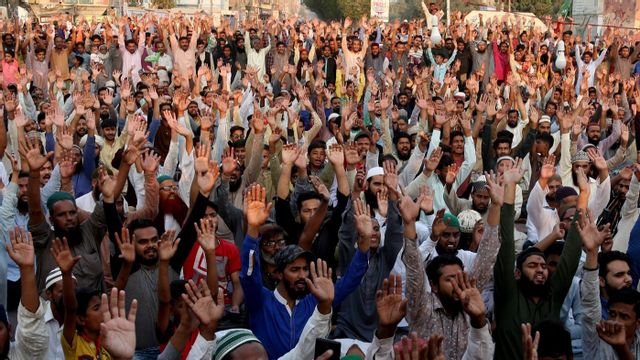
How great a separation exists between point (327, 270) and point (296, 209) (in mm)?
2437

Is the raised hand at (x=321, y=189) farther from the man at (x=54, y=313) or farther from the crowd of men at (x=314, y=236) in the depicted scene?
the man at (x=54, y=313)

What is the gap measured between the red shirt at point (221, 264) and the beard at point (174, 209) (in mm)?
663

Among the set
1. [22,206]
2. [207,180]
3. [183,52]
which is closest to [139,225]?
[207,180]

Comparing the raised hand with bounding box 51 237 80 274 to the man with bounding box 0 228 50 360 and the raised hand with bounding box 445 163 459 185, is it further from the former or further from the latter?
the raised hand with bounding box 445 163 459 185

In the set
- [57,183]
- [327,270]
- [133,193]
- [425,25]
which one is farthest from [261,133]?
[425,25]

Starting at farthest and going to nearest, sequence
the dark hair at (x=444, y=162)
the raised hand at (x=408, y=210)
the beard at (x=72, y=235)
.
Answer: the dark hair at (x=444, y=162)
the beard at (x=72, y=235)
the raised hand at (x=408, y=210)

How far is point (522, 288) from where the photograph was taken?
14.4 ft

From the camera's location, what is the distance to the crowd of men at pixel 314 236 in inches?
147

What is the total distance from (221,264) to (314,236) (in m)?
0.58

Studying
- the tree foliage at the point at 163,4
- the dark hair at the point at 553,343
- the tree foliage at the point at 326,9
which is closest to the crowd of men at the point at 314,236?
the dark hair at the point at 553,343

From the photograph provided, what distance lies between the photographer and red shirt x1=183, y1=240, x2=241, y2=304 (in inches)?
201

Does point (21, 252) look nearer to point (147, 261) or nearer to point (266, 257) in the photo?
point (147, 261)

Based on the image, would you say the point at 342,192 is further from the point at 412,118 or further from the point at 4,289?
the point at 412,118

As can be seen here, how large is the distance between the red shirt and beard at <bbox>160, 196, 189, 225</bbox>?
0.66 metres
